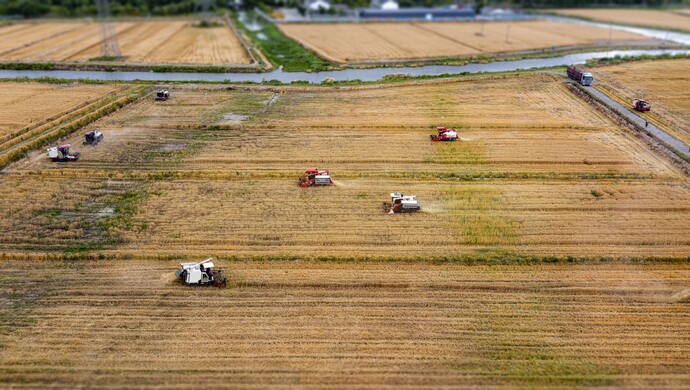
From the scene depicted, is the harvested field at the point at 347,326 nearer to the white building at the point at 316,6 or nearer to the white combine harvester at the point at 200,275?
the white combine harvester at the point at 200,275

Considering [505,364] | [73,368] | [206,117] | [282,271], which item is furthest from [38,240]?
[505,364]

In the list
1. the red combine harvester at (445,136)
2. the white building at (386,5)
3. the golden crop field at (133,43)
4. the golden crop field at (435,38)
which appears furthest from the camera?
the white building at (386,5)

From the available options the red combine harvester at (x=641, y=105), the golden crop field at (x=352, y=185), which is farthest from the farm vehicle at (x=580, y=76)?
the red combine harvester at (x=641, y=105)

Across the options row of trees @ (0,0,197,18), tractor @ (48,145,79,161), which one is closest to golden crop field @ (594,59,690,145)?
tractor @ (48,145,79,161)

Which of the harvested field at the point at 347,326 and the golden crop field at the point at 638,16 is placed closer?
the harvested field at the point at 347,326

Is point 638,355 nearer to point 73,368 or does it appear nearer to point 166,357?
point 166,357

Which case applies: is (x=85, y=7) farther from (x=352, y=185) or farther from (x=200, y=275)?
(x=200, y=275)

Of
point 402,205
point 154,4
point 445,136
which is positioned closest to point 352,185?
point 402,205
